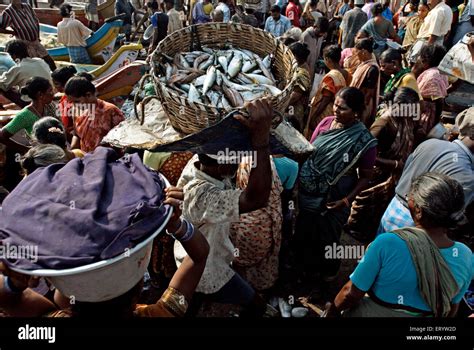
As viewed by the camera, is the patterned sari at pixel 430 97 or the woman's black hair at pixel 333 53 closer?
the patterned sari at pixel 430 97

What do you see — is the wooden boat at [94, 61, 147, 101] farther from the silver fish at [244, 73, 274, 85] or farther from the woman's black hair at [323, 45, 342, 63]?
the silver fish at [244, 73, 274, 85]

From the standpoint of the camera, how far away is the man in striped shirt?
7211mm

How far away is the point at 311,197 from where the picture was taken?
377 cm

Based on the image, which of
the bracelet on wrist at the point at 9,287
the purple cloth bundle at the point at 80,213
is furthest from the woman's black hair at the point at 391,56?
the bracelet on wrist at the point at 9,287

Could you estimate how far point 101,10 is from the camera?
40.7 ft

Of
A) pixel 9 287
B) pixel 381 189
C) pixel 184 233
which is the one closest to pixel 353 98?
pixel 381 189

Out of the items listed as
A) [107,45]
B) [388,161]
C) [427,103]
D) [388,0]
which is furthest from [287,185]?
[388,0]

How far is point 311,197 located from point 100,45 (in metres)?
7.30

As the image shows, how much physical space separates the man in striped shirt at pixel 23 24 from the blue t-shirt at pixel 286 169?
5.86 m

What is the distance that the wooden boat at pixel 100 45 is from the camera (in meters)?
9.13

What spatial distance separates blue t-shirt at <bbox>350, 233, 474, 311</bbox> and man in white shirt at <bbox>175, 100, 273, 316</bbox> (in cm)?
67

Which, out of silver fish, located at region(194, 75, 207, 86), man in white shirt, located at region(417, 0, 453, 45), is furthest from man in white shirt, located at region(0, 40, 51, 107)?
man in white shirt, located at region(417, 0, 453, 45)

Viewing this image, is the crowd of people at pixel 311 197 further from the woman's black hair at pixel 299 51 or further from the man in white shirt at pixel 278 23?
the man in white shirt at pixel 278 23

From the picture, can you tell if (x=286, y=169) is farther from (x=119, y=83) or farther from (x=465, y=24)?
(x=465, y=24)
